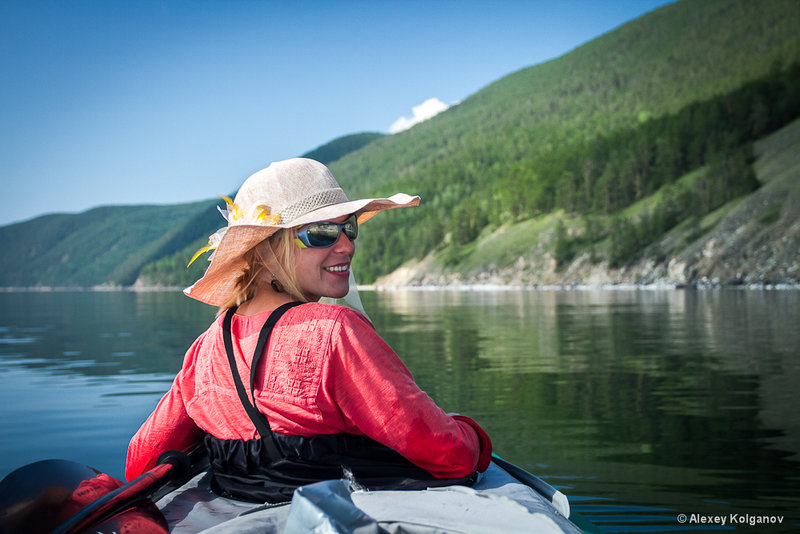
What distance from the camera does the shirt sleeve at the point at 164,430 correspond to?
10.3 ft

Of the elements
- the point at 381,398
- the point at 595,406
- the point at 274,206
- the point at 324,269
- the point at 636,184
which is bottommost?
the point at 595,406

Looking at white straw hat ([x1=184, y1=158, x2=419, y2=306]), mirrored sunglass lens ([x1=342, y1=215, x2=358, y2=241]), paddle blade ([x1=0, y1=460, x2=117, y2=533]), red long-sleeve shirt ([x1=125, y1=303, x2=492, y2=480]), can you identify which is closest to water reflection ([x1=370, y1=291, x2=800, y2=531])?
red long-sleeve shirt ([x1=125, y1=303, x2=492, y2=480])

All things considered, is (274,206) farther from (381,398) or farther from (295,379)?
(381,398)

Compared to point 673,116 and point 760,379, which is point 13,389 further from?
point 673,116

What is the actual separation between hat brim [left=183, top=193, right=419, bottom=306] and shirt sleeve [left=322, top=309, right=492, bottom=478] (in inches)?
21.0

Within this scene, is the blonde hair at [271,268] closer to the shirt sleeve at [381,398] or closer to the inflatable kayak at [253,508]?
the shirt sleeve at [381,398]

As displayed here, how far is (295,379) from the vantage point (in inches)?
101

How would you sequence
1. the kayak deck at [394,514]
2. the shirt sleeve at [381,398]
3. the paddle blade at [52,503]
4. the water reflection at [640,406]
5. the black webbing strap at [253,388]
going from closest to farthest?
1. the kayak deck at [394,514]
2. the paddle blade at [52,503]
3. the shirt sleeve at [381,398]
4. the black webbing strap at [253,388]
5. the water reflection at [640,406]

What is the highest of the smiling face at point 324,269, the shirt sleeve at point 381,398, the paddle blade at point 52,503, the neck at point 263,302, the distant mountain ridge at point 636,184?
the distant mountain ridge at point 636,184

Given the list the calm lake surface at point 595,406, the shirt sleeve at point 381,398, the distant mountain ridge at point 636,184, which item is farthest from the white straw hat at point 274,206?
the distant mountain ridge at point 636,184

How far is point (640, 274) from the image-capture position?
80.9 metres

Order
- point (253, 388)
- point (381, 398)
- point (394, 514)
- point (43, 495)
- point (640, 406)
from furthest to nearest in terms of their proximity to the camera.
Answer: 1. point (640, 406)
2. point (253, 388)
3. point (381, 398)
4. point (43, 495)
5. point (394, 514)

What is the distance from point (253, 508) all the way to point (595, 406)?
25.5 ft

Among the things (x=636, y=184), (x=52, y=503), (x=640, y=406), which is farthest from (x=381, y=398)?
(x=636, y=184)
